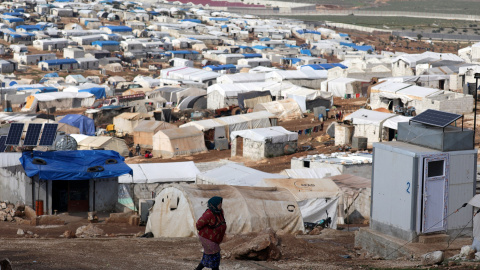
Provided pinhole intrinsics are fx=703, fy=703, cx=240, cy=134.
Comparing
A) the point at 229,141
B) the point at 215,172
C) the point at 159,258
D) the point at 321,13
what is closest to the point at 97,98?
the point at 229,141

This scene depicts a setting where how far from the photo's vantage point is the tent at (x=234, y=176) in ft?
66.5

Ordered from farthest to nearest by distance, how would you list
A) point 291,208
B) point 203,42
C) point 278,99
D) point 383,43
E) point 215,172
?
1. point 383,43
2. point 203,42
3. point 278,99
4. point 215,172
5. point 291,208

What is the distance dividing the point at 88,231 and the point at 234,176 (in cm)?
571

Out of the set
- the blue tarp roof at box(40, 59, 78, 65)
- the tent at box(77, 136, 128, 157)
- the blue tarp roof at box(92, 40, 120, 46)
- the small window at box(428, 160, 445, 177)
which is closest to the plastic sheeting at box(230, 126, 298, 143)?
the tent at box(77, 136, 128, 157)

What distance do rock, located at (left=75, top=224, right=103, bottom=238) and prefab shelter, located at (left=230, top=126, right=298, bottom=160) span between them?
15.7 m

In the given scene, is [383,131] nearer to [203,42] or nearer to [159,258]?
[159,258]

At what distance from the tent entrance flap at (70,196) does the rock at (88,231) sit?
13.2 feet

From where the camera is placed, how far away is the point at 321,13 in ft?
525

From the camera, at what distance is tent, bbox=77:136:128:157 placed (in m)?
32.4

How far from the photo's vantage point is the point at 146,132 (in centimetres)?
3575

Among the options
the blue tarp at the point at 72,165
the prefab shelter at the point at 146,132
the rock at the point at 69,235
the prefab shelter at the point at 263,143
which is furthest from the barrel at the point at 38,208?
the prefab shelter at the point at 146,132

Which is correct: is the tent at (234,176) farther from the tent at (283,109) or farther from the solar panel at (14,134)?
the tent at (283,109)

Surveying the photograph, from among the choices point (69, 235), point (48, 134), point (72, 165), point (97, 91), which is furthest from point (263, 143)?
point (97, 91)

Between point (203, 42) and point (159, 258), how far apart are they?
82.3 m
